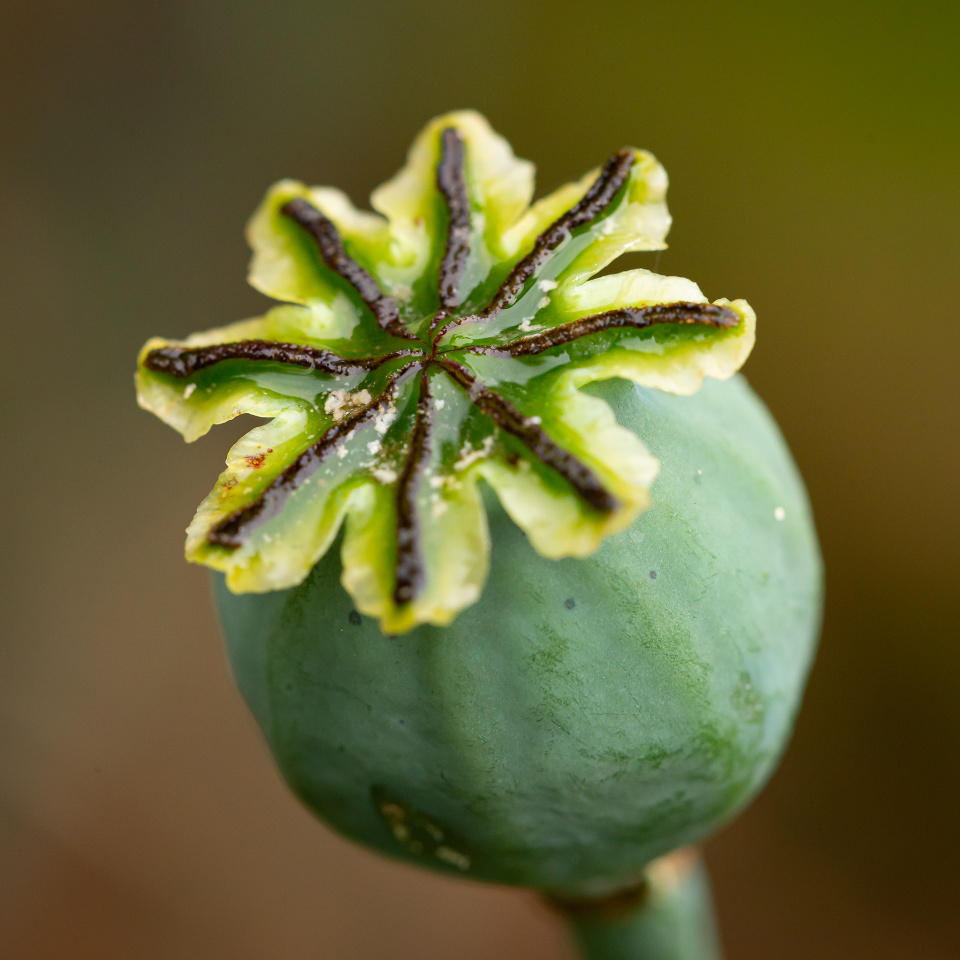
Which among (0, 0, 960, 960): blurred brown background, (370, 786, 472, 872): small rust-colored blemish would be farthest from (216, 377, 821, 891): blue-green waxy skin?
(0, 0, 960, 960): blurred brown background

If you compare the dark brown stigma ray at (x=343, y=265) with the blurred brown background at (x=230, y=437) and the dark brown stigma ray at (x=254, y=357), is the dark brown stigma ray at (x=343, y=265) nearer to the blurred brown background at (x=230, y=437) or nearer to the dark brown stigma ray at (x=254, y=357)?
the dark brown stigma ray at (x=254, y=357)

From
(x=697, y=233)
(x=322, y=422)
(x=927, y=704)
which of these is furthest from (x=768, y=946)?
(x=322, y=422)

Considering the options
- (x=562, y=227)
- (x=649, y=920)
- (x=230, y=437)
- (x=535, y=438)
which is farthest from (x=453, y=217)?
(x=230, y=437)

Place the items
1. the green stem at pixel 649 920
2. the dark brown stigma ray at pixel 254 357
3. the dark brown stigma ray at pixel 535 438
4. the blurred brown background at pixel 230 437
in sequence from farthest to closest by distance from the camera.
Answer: the blurred brown background at pixel 230 437
the green stem at pixel 649 920
the dark brown stigma ray at pixel 254 357
the dark brown stigma ray at pixel 535 438

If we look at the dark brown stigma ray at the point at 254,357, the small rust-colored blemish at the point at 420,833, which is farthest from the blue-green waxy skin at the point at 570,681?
the dark brown stigma ray at the point at 254,357

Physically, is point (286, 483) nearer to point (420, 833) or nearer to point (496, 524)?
point (496, 524)

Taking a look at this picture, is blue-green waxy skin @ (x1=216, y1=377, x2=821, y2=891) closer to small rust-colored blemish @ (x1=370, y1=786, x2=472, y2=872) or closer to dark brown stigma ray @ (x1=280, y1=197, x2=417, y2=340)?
small rust-colored blemish @ (x1=370, y1=786, x2=472, y2=872)
